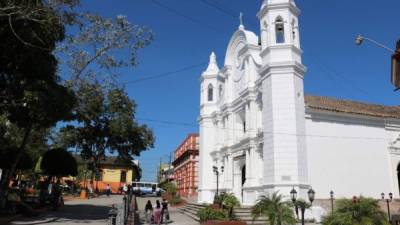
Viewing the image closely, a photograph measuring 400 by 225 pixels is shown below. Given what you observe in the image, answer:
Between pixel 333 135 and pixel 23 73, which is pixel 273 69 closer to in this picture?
pixel 333 135

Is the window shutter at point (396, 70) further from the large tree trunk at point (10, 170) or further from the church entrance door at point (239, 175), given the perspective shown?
the church entrance door at point (239, 175)

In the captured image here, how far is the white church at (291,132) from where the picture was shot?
885 inches

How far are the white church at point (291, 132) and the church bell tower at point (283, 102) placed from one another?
0.17 ft

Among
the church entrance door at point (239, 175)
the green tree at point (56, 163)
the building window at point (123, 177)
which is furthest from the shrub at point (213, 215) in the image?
the building window at point (123, 177)

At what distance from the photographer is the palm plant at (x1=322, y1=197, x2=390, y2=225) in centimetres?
1073

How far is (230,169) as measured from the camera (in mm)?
29734

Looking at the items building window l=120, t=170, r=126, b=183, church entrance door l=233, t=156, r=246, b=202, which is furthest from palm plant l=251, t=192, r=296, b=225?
building window l=120, t=170, r=126, b=183

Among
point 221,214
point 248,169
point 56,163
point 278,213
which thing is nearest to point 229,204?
point 221,214

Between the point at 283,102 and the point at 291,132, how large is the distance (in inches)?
67.3

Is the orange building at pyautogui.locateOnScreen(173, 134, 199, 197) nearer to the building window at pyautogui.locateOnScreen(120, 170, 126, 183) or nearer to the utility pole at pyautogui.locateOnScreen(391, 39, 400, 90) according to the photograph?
the building window at pyautogui.locateOnScreen(120, 170, 126, 183)

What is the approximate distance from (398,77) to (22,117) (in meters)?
14.3

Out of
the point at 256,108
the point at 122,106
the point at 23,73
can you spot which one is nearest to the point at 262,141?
the point at 256,108

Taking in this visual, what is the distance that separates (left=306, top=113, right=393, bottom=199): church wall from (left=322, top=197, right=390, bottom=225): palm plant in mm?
12282

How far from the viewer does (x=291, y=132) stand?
22.3m
